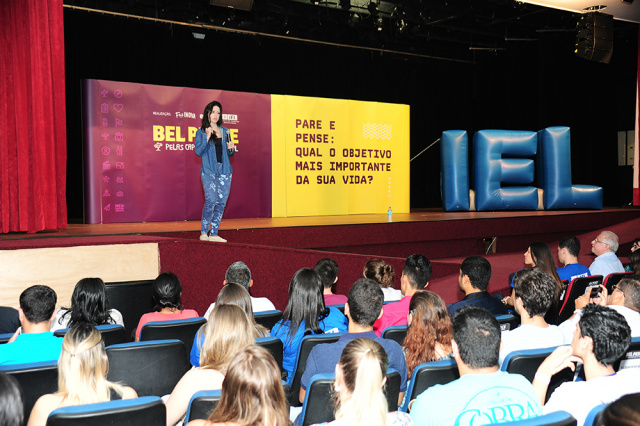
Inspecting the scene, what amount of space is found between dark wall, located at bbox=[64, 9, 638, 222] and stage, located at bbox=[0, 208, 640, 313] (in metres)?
3.21

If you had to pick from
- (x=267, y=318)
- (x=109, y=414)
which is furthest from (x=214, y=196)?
(x=109, y=414)

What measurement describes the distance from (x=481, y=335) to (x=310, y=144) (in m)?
7.75

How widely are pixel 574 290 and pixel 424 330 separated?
2083 mm

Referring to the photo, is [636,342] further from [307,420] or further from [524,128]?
[524,128]

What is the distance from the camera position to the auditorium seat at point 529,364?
7.19 ft

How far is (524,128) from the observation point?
1216 centimetres

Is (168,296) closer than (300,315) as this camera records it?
No

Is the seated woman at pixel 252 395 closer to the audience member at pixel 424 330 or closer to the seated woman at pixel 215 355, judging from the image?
the seated woman at pixel 215 355

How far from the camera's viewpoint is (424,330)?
8.45 ft

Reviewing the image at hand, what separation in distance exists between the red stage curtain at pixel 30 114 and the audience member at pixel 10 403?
4787 mm

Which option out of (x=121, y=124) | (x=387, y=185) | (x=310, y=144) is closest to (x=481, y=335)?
(x=121, y=124)

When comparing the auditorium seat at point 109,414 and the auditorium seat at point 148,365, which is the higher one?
the auditorium seat at point 109,414

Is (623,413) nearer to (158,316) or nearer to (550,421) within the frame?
(550,421)

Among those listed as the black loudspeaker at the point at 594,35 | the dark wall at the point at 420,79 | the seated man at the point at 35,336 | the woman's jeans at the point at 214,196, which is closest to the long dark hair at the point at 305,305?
the seated man at the point at 35,336
